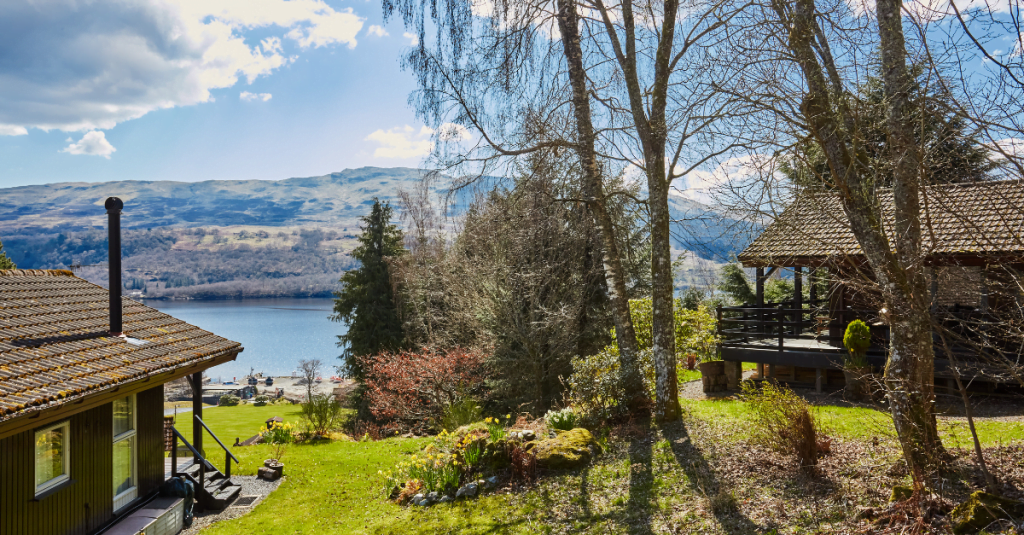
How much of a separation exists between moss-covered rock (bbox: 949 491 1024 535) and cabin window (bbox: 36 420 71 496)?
9358 millimetres

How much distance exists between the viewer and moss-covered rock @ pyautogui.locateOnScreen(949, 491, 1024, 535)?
14.8 ft

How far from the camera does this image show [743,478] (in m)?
6.65

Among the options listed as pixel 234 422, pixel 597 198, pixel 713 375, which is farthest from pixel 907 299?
pixel 234 422

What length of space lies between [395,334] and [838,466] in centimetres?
2323

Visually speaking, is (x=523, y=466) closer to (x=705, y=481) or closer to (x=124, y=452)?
(x=705, y=481)

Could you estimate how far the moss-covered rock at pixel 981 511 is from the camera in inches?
178

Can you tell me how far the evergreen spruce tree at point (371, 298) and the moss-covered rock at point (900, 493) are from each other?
2339cm

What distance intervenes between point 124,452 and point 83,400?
2.89 meters

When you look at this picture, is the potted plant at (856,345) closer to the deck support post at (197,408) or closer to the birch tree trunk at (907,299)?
the birch tree trunk at (907,299)

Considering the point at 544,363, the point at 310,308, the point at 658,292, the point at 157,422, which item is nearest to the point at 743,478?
the point at 658,292

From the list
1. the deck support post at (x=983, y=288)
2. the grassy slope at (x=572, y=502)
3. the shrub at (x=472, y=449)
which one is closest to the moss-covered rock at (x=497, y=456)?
the shrub at (x=472, y=449)

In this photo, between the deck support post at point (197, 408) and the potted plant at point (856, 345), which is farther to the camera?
the potted plant at point (856, 345)

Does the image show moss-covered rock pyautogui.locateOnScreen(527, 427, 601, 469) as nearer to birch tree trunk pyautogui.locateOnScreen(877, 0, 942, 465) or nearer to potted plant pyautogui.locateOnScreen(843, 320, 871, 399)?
birch tree trunk pyautogui.locateOnScreen(877, 0, 942, 465)

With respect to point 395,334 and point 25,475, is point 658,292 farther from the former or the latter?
point 395,334
